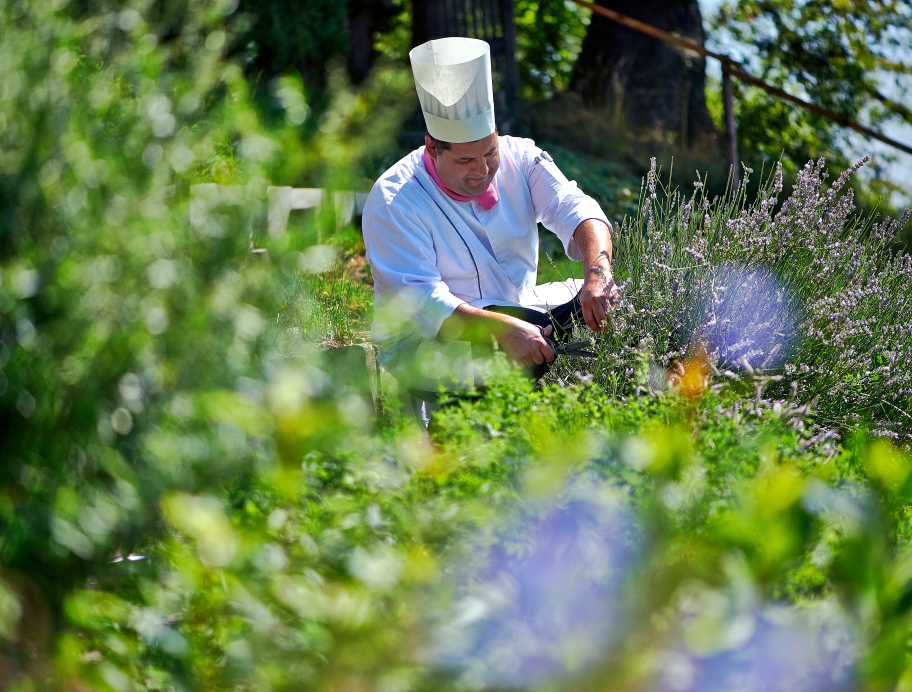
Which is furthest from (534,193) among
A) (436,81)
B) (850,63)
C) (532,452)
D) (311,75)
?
(850,63)

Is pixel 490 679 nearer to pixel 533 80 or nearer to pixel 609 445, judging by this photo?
pixel 609 445

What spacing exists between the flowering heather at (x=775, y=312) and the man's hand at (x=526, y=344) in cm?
19

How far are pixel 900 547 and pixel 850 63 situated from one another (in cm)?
981

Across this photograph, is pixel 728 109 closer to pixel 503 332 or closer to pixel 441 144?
pixel 441 144

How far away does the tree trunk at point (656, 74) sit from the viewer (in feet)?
28.4

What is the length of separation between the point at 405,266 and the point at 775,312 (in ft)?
4.06

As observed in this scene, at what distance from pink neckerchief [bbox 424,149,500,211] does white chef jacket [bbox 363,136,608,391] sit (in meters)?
0.02

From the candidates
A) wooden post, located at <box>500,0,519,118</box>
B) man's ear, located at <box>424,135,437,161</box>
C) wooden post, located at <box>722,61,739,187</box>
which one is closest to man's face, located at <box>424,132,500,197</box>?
man's ear, located at <box>424,135,437,161</box>

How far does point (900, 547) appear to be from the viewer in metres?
1.33

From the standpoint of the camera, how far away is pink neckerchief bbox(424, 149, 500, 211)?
2879 mm

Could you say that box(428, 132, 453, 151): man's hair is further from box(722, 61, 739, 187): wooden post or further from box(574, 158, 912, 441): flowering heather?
box(722, 61, 739, 187): wooden post

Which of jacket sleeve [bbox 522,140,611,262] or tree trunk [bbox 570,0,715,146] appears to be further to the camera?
tree trunk [bbox 570,0,715,146]

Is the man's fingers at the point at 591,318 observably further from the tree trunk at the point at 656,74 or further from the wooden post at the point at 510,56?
the tree trunk at the point at 656,74

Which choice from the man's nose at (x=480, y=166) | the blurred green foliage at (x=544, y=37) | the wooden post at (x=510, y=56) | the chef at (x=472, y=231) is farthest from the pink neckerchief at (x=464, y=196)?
the blurred green foliage at (x=544, y=37)
